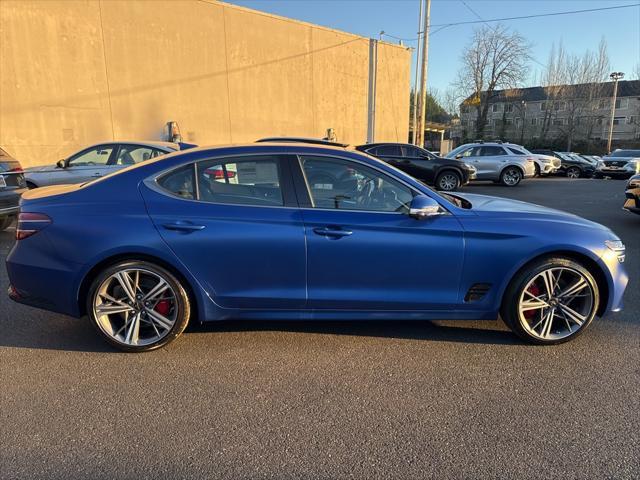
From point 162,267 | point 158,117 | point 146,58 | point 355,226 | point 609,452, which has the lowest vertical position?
point 609,452

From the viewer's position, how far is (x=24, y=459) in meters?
2.28

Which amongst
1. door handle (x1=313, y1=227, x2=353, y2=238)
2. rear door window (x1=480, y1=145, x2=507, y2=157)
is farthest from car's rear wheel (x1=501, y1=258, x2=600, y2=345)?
rear door window (x1=480, y1=145, x2=507, y2=157)

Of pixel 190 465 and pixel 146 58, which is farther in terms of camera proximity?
pixel 146 58

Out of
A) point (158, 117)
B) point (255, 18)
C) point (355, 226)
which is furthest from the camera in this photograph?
point (255, 18)

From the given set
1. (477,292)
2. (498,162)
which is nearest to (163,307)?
(477,292)

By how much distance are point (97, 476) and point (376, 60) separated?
24.4m

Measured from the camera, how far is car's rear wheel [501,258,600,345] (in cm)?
341

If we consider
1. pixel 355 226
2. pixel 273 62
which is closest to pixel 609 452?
pixel 355 226

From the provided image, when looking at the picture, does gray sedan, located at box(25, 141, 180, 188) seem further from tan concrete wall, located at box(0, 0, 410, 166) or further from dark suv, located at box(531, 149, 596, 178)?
dark suv, located at box(531, 149, 596, 178)

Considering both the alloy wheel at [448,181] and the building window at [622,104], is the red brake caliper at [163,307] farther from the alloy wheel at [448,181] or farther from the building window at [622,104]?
the building window at [622,104]

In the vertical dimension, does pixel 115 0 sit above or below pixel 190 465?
above

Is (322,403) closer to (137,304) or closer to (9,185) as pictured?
(137,304)

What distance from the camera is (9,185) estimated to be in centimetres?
696

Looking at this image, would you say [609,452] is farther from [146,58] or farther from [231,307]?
[146,58]
